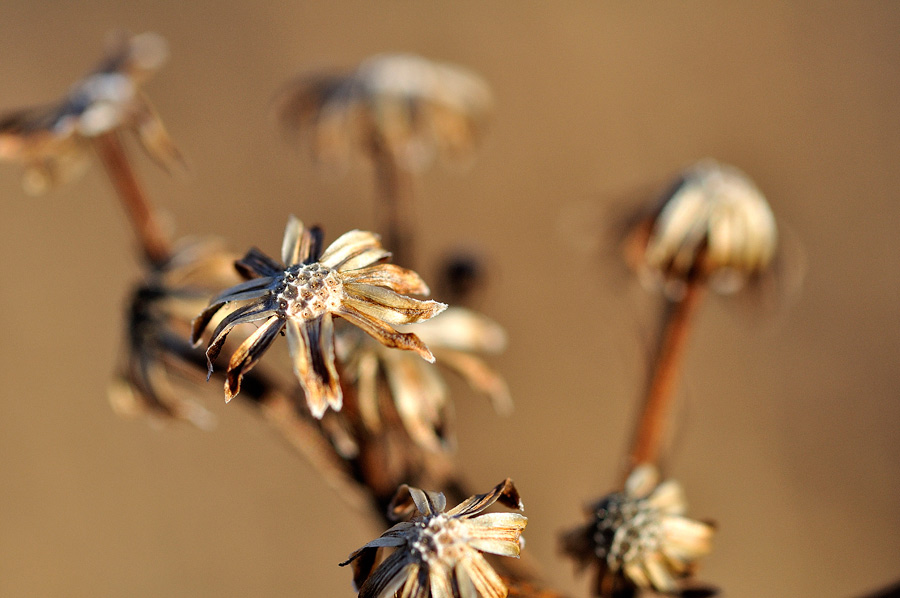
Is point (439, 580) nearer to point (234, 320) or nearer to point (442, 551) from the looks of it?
point (442, 551)

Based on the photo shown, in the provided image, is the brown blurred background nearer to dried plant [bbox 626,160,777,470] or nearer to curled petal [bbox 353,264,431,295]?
dried plant [bbox 626,160,777,470]

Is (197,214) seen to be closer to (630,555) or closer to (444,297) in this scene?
(444,297)

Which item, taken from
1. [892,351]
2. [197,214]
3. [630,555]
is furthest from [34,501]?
[892,351]

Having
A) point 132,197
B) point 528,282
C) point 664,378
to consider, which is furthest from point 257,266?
point 528,282

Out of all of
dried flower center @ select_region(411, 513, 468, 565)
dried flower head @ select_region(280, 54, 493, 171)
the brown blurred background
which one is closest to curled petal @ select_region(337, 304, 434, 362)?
dried flower center @ select_region(411, 513, 468, 565)

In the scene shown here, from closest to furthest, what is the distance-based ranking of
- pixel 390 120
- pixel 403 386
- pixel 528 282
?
1. pixel 403 386
2. pixel 390 120
3. pixel 528 282

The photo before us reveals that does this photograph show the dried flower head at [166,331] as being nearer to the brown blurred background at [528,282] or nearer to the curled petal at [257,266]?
the curled petal at [257,266]

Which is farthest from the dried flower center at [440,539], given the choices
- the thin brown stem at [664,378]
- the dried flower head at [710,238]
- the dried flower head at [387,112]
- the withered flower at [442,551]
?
the dried flower head at [387,112]

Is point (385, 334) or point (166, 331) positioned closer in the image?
point (385, 334)
